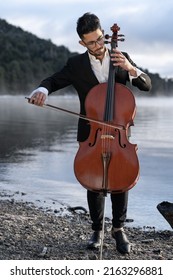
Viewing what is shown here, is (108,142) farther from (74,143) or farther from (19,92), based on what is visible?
(19,92)

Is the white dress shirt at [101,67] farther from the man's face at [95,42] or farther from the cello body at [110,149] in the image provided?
the cello body at [110,149]

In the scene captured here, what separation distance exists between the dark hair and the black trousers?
1.15 m

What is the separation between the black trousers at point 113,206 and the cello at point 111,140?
0.22 meters

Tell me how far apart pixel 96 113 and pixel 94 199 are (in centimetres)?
68

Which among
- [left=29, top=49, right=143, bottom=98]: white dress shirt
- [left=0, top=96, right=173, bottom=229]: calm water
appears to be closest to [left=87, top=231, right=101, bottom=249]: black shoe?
[left=29, top=49, right=143, bottom=98]: white dress shirt

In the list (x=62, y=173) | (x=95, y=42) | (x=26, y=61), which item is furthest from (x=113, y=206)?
(x=26, y=61)

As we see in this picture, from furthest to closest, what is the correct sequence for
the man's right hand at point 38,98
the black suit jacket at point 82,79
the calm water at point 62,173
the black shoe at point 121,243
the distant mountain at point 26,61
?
the distant mountain at point 26,61
the calm water at point 62,173
the black shoe at point 121,243
the black suit jacket at point 82,79
the man's right hand at point 38,98

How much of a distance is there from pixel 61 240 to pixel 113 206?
2.26 ft

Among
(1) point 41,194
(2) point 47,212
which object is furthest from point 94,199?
(1) point 41,194

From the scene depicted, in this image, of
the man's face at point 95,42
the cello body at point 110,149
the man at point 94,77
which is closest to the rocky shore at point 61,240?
the man at point 94,77

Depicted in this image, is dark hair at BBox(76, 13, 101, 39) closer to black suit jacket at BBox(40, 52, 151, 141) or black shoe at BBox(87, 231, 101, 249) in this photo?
black suit jacket at BBox(40, 52, 151, 141)

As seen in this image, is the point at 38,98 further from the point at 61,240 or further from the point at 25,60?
the point at 25,60

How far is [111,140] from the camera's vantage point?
12.6 feet

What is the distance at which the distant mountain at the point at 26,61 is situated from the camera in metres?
80.3
